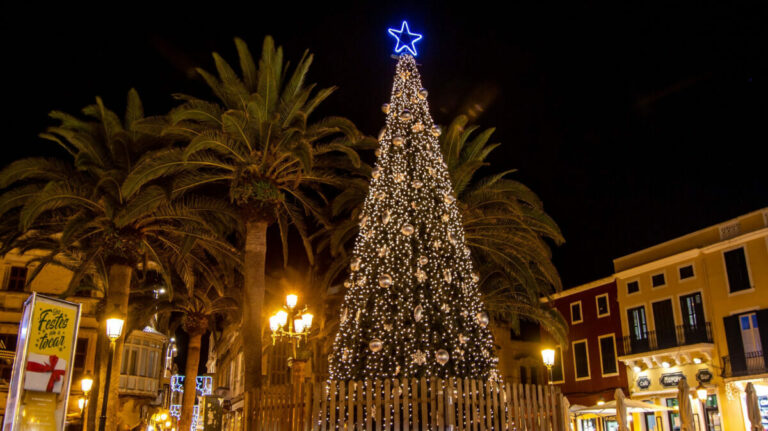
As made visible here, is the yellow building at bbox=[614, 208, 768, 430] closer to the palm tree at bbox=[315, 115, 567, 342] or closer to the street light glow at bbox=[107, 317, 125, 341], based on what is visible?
the palm tree at bbox=[315, 115, 567, 342]

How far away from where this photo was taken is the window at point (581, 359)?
38.3 meters

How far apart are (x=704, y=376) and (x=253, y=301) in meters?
23.8

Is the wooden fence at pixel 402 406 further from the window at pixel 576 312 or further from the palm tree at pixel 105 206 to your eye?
the window at pixel 576 312

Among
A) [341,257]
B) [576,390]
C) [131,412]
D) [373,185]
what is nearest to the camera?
[373,185]

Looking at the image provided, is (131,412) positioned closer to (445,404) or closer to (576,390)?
(576,390)

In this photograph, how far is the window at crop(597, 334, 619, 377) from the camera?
119 ft

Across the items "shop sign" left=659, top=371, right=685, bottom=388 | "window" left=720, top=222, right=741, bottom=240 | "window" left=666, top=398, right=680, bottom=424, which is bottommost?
"window" left=666, top=398, right=680, bottom=424

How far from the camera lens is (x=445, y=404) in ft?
39.8

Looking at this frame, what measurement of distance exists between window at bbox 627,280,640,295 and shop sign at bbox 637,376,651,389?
4.69m

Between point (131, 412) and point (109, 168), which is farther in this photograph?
point (131, 412)

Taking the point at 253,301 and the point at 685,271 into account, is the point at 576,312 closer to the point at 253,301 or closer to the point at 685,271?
the point at 685,271

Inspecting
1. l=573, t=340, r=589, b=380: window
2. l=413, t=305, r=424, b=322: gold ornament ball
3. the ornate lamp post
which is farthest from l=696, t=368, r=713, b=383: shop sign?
the ornate lamp post

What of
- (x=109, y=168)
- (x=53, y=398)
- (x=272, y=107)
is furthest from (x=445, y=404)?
(x=109, y=168)

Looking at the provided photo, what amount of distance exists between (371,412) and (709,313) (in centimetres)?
2477
